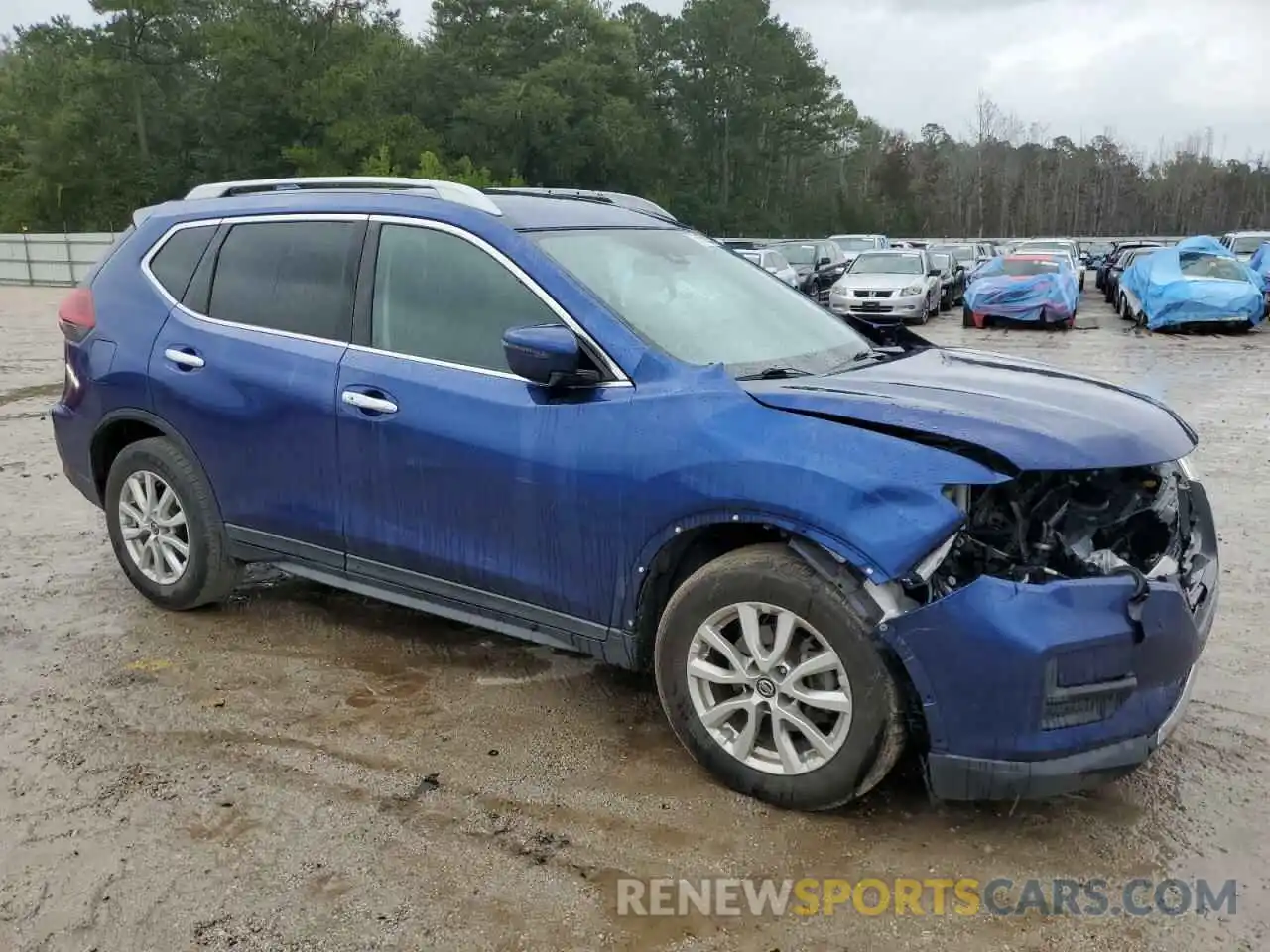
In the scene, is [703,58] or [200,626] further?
[703,58]

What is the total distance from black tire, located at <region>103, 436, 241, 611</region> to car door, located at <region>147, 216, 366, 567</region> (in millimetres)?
98

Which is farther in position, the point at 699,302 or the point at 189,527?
the point at 189,527

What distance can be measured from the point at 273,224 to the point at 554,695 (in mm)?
2281

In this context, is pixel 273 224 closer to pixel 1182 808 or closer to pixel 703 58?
pixel 1182 808

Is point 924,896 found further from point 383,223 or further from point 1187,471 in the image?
point 383,223

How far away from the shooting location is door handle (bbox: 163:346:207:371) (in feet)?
14.6

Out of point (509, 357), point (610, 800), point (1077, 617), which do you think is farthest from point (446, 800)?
point (1077, 617)

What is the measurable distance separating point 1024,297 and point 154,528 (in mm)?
17764

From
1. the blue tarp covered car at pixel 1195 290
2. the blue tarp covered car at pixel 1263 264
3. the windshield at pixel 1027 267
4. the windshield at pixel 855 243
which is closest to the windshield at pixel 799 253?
the windshield at pixel 1027 267

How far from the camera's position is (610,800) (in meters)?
3.32

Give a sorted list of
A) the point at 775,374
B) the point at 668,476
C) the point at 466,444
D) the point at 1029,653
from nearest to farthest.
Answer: the point at 1029,653 → the point at 668,476 → the point at 775,374 → the point at 466,444

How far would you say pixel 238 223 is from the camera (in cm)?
456

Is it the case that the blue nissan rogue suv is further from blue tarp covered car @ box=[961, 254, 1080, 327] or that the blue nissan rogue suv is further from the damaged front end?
blue tarp covered car @ box=[961, 254, 1080, 327]

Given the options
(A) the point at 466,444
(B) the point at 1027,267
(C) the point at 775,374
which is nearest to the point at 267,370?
(A) the point at 466,444
